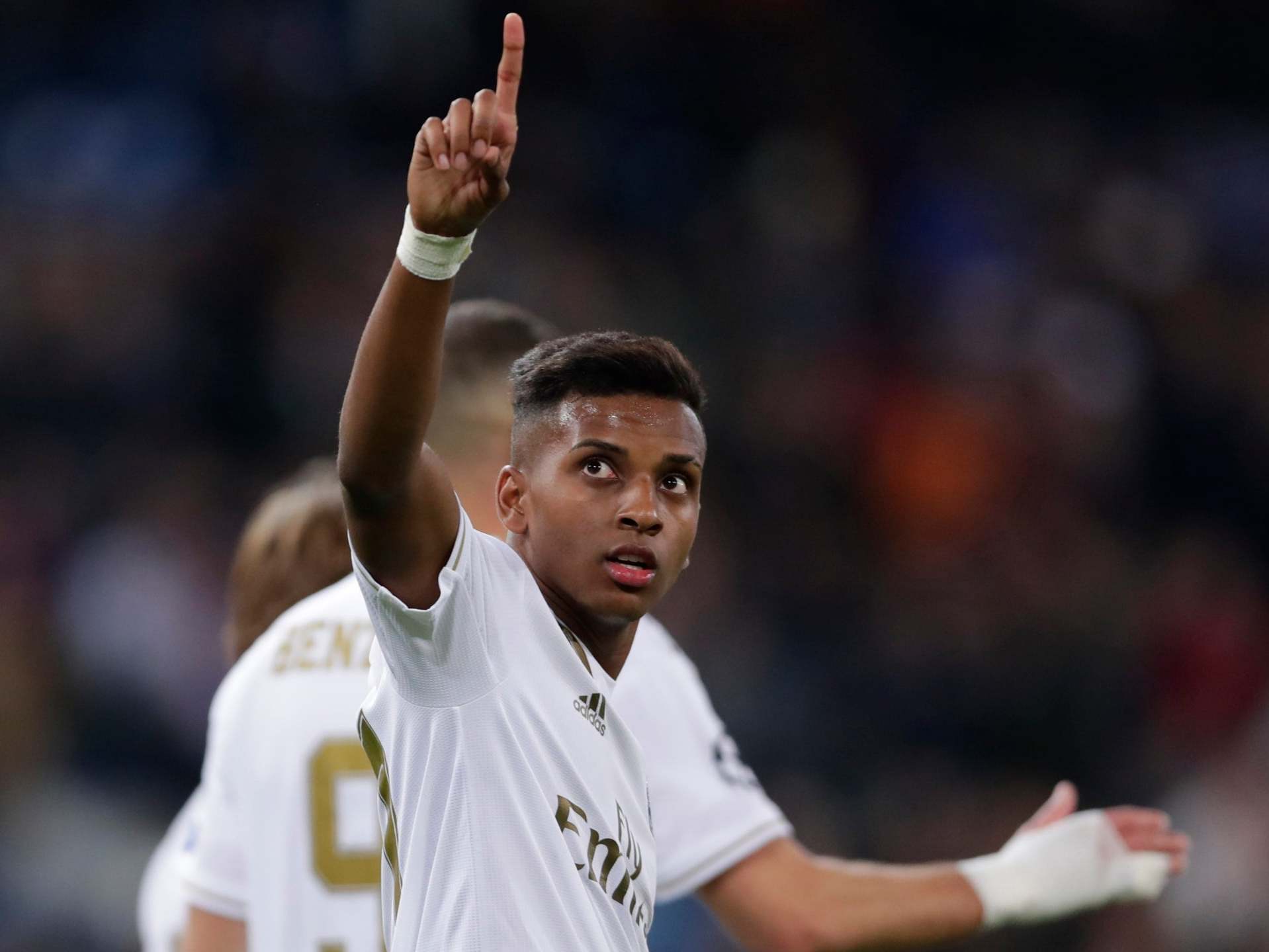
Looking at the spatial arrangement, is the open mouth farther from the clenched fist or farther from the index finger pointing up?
the index finger pointing up

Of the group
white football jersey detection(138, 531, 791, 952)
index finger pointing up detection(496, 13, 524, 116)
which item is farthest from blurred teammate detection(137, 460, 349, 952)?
index finger pointing up detection(496, 13, 524, 116)

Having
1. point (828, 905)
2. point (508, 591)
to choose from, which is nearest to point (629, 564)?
point (508, 591)

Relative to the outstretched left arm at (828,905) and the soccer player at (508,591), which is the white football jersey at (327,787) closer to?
the outstretched left arm at (828,905)

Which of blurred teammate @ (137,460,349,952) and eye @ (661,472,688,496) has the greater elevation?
blurred teammate @ (137,460,349,952)

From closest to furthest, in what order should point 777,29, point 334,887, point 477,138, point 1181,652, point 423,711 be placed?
point 477,138 < point 423,711 < point 334,887 < point 1181,652 < point 777,29

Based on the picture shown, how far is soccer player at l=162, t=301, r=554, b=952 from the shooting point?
320 centimetres

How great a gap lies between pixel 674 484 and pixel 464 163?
0.60 meters

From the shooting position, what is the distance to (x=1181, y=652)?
8352 mm

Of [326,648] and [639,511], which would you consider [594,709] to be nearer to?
[639,511]

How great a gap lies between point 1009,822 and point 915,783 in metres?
0.46

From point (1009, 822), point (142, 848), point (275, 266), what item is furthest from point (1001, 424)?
point (142, 848)

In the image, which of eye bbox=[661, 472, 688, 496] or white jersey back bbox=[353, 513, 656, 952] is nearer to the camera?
white jersey back bbox=[353, 513, 656, 952]

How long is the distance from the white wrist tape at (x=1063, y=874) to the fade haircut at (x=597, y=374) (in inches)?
58.7

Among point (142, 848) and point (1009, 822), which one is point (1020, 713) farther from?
point (142, 848)
